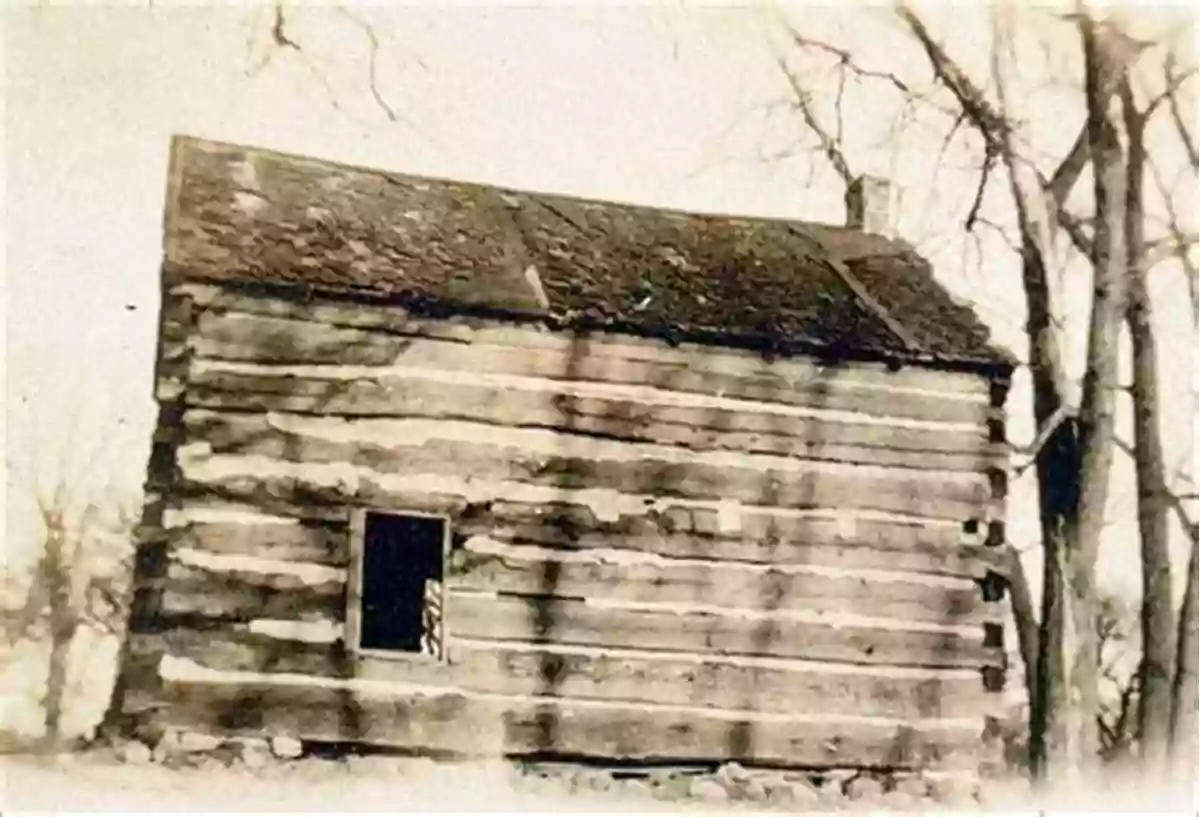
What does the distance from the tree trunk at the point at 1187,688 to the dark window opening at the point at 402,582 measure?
3.43 ft

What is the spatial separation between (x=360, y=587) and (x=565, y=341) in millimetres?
431

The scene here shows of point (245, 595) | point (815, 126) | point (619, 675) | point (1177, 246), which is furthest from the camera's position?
point (1177, 246)

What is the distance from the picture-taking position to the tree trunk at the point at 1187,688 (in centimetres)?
209

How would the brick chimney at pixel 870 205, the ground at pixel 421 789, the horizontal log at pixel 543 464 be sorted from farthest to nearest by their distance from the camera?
the brick chimney at pixel 870 205 < the horizontal log at pixel 543 464 < the ground at pixel 421 789

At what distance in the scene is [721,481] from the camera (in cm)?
203

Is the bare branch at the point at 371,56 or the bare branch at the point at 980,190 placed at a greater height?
the bare branch at the point at 371,56

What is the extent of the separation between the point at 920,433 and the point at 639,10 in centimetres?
71

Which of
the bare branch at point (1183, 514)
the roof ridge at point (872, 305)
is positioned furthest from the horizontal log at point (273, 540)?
the bare branch at point (1183, 514)

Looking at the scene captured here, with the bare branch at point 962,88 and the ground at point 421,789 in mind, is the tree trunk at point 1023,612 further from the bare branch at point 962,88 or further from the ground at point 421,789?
the bare branch at point 962,88

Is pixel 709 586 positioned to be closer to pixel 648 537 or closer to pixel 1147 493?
pixel 648 537

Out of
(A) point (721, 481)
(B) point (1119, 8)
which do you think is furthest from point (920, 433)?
(B) point (1119, 8)

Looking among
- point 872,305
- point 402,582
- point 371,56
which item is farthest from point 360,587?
point 872,305

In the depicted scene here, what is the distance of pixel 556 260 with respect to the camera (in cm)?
206

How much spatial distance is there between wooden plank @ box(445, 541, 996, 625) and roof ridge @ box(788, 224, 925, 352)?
1.13ft
